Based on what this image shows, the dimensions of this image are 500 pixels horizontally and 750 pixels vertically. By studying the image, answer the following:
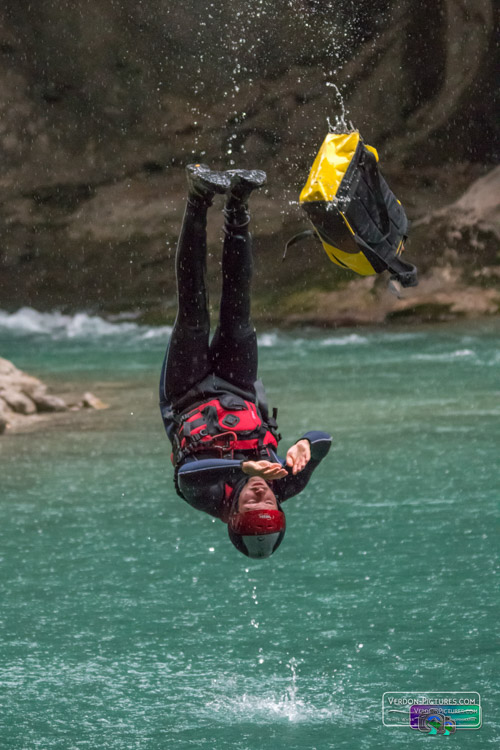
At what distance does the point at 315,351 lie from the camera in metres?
16.5

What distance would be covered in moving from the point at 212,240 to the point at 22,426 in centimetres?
856

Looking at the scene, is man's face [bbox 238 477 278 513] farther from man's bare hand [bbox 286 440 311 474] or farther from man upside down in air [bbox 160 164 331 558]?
man's bare hand [bbox 286 440 311 474]

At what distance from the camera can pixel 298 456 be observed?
412 centimetres

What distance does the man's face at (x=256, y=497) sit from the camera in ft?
14.6

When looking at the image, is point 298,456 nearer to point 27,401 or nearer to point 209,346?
point 209,346

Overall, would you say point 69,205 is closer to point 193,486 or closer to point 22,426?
point 22,426

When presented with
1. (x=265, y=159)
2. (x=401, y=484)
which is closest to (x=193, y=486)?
(x=401, y=484)

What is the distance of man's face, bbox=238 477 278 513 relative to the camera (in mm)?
4449

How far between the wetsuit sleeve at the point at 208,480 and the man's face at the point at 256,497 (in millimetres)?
74

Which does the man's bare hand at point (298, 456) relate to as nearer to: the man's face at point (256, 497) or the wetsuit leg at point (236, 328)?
the man's face at point (256, 497)

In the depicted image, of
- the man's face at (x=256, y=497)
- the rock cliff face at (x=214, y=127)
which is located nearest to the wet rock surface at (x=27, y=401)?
A: the rock cliff face at (x=214, y=127)

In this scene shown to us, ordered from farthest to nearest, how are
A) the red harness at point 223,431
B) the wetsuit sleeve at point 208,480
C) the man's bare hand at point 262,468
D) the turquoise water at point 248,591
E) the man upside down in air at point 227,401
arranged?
the turquoise water at point 248,591 < the red harness at point 223,431 < the man upside down in air at point 227,401 < the wetsuit sleeve at point 208,480 < the man's bare hand at point 262,468

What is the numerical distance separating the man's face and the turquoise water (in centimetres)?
120

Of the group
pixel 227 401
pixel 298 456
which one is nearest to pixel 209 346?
pixel 227 401
